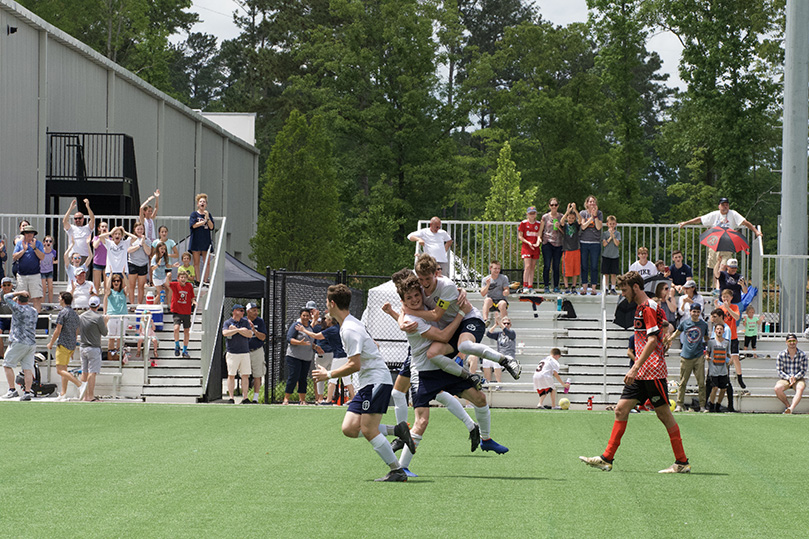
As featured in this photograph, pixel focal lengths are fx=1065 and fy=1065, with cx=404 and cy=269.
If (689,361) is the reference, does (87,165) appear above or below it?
above

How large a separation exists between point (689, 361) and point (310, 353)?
7.19 meters

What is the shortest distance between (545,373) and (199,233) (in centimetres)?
810

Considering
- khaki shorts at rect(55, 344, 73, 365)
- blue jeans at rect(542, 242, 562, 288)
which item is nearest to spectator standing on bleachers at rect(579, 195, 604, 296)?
blue jeans at rect(542, 242, 562, 288)

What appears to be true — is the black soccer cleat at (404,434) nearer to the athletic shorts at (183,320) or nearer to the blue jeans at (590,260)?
the athletic shorts at (183,320)

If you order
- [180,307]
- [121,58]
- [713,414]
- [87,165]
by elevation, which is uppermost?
[121,58]

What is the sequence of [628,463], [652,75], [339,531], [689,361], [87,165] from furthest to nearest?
[652,75] → [87,165] → [689,361] → [628,463] → [339,531]

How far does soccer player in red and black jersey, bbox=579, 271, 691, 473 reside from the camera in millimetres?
9656

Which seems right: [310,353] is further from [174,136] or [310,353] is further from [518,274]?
[174,136]

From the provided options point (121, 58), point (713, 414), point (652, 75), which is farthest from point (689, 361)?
point (652, 75)

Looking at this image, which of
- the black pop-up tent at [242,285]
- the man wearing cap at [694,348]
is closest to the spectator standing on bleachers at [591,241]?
the man wearing cap at [694,348]

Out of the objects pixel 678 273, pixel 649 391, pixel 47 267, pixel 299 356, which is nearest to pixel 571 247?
pixel 678 273

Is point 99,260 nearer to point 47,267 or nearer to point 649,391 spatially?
point 47,267

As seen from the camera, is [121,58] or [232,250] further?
[121,58]

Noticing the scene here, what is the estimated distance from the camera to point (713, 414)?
18.6 m
